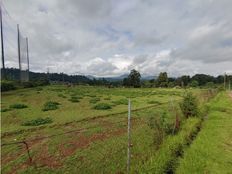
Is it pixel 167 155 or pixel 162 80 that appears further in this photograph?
pixel 162 80

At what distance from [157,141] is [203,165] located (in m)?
1.74

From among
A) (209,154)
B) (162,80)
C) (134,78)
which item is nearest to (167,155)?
(209,154)

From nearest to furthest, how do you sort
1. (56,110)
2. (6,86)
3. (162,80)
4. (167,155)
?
(167,155), (56,110), (6,86), (162,80)

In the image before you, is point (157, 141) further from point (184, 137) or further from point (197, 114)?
point (197, 114)

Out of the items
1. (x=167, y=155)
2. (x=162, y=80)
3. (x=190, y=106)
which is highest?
(x=162, y=80)

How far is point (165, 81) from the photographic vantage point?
80688mm

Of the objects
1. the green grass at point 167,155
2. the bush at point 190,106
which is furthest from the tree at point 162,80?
the green grass at point 167,155

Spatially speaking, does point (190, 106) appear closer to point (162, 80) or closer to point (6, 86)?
point (6, 86)

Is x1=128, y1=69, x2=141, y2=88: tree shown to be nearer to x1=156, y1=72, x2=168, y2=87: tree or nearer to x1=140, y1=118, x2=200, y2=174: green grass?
x1=156, y1=72, x2=168, y2=87: tree

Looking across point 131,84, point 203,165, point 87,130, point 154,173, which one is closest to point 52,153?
point 87,130

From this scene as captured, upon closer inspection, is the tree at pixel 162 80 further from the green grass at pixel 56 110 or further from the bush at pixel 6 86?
the bush at pixel 6 86

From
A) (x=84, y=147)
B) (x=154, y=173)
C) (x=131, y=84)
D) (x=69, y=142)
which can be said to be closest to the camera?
(x=154, y=173)

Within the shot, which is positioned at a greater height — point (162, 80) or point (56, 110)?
point (162, 80)

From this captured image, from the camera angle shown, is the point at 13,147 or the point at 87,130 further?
the point at 87,130
